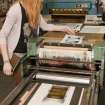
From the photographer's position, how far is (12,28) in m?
1.66

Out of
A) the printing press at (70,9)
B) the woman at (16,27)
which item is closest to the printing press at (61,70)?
the woman at (16,27)

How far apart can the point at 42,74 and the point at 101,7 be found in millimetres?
1783

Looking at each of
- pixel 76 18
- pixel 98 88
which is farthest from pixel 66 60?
pixel 76 18

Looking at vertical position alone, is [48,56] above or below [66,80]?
above

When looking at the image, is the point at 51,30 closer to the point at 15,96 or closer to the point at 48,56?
the point at 48,56

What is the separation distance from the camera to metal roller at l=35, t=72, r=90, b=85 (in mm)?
1427

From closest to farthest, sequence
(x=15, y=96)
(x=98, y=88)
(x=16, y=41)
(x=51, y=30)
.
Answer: (x=15, y=96) < (x=98, y=88) < (x=16, y=41) < (x=51, y=30)

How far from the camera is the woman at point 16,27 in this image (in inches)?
62.3

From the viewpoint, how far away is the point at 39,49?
4.98 ft

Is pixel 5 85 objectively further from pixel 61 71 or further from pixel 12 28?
pixel 61 71

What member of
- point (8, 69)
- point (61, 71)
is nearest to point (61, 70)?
point (61, 71)

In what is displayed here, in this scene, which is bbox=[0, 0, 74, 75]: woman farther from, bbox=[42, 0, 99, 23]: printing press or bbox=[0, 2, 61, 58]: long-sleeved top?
bbox=[42, 0, 99, 23]: printing press

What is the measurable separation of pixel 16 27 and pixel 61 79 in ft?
1.57

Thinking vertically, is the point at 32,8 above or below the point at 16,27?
above
